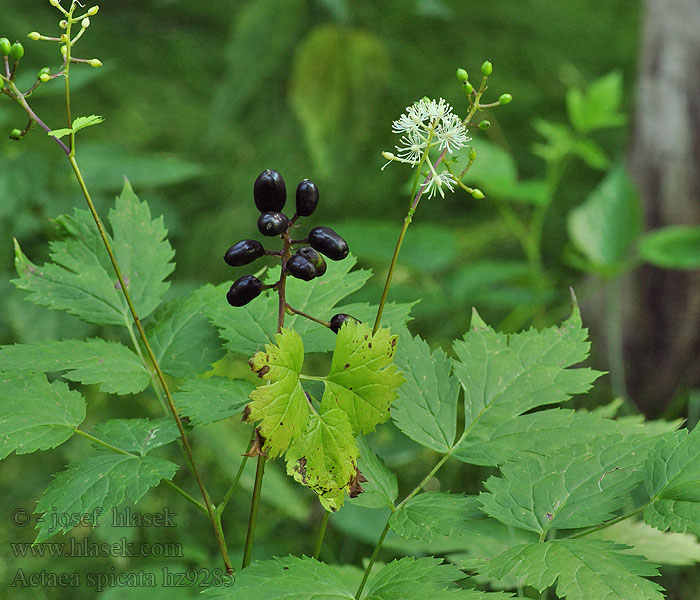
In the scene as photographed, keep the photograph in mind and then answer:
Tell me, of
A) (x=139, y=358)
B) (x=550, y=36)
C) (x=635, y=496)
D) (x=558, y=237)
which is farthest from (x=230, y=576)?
(x=550, y=36)

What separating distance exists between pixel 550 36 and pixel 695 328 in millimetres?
1360

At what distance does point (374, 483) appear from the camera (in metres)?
0.66

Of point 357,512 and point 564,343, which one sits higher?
point 564,343

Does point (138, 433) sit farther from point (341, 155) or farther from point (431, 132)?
point (341, 155)

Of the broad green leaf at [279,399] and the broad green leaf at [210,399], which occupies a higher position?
the broad green leaf at [279,399]

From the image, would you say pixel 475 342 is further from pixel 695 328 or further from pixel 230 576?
pixel 695 328

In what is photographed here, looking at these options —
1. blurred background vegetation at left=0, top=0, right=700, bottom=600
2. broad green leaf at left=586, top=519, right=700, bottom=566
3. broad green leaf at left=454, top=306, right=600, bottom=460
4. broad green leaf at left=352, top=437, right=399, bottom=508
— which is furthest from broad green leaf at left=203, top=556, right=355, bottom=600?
blurred background vegetation at left=0, top=0, right=700, bottom=600

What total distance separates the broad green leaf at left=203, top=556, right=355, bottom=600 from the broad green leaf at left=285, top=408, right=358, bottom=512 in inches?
→ 2.8

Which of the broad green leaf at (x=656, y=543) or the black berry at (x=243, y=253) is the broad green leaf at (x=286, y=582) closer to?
the black berry at (x=243, y=253)

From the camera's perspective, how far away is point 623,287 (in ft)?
7.13

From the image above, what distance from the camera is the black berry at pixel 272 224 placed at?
0.57 metres

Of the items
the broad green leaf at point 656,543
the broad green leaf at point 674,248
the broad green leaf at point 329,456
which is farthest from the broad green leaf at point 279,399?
the broad green leaf at point 674,248

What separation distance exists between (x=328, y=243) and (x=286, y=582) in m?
0.28

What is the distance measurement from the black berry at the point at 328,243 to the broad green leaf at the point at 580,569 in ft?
0.94
